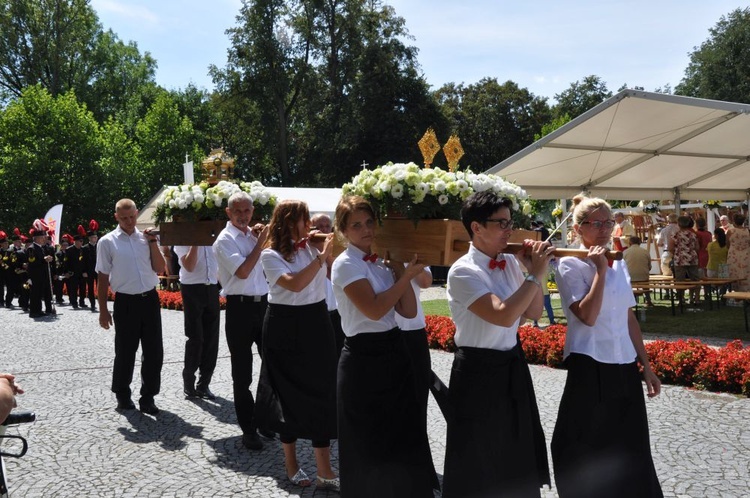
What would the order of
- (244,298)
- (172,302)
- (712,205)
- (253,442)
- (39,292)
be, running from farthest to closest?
1. (712,205)
2. (172,302)
3. (39,292)
4. (244,298)
5. (253,442)

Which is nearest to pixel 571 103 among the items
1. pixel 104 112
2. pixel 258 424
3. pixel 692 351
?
pixel 104 112

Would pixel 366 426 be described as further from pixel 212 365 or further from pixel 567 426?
pixel 212 365

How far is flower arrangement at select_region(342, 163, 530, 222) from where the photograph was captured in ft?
13.8

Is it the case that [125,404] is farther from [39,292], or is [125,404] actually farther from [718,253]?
[39,292]

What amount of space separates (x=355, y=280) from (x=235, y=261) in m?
2.54

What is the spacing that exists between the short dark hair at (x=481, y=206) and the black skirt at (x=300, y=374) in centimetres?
196

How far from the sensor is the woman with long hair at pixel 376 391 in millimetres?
4023

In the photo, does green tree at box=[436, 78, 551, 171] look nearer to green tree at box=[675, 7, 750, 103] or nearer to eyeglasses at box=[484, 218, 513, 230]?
green tree at box=[675, 7, 750, 103]

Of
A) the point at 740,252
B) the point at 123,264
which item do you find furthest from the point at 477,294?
the point at 740,252

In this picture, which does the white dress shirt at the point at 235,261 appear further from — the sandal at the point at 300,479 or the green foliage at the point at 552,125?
the green foliage at the point at 552,125

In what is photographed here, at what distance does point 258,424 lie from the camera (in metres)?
5.61

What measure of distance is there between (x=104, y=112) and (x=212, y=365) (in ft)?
161

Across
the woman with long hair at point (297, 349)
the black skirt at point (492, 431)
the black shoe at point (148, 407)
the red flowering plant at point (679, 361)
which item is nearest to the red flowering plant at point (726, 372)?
the red flowering plant at point (679, 361)

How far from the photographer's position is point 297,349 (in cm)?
534
